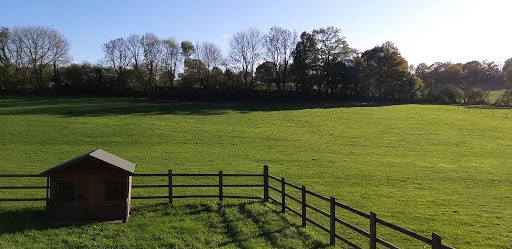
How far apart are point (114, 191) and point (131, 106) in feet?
141

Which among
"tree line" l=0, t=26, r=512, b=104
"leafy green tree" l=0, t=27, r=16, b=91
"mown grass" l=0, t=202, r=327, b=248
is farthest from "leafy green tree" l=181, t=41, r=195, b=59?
"mown grass" l=0, t=202, r=327, b=248

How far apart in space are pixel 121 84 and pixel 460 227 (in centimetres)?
6447

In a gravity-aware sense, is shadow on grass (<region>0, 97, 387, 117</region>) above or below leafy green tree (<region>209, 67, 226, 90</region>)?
below

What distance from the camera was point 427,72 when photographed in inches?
4277

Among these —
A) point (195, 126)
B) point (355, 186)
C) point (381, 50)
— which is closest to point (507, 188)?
point (355, 186)

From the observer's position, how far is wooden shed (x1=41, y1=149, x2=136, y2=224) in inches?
466

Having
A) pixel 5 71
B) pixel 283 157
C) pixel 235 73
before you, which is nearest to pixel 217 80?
pixel 235 73

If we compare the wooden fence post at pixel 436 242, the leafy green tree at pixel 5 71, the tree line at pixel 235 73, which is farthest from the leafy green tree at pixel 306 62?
the wooden fence post at pixel 436 242

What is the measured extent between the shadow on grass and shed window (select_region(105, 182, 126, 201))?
113 feet

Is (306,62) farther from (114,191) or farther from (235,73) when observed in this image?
(114,191)

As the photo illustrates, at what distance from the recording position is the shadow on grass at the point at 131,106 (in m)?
45.5

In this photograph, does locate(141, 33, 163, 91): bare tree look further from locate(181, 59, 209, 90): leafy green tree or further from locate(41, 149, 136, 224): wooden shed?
locate(41, 149, 136, 224): wooden shed

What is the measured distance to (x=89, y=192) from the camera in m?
12.0

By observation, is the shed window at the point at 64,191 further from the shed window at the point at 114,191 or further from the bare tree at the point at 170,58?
the bare tree at the point at 170,58
